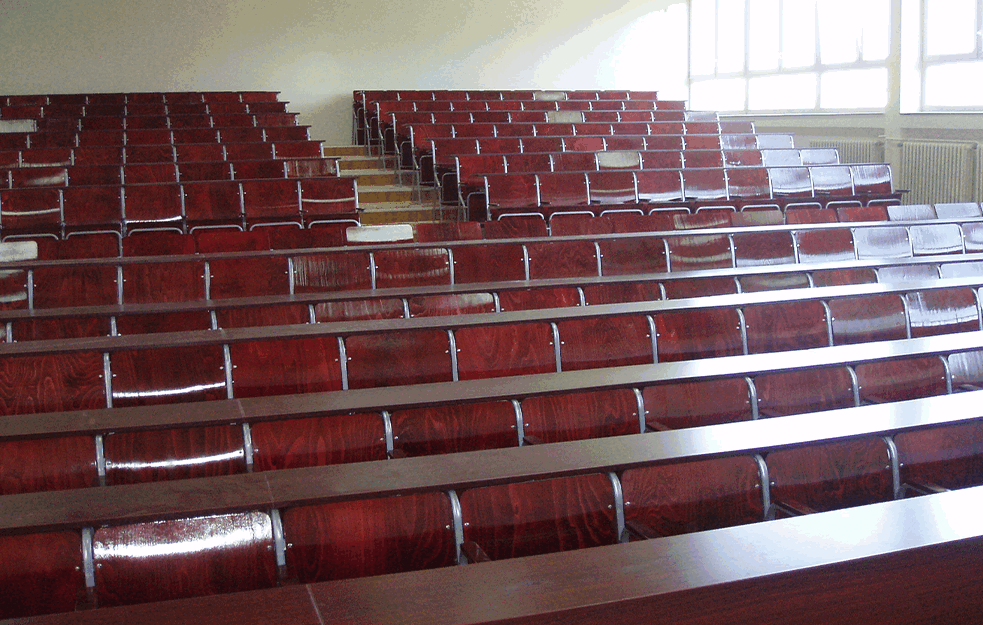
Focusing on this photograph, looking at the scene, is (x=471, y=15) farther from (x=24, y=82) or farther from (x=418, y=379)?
(x=418, y=379)

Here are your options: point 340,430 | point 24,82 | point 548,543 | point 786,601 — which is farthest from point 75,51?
point 786,601

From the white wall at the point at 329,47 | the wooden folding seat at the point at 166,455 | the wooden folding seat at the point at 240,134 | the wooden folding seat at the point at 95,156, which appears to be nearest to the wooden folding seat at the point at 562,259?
the wooden folding seat at the point at 166,455

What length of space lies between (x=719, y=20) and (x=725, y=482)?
5880 mm

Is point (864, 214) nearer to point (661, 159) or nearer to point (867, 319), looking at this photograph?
point (661, 159)

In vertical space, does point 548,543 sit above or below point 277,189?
below

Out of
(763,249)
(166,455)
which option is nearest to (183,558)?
(166,455)

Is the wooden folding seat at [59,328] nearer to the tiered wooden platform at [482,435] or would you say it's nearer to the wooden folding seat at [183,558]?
the tiered wooden platform at [482,435]

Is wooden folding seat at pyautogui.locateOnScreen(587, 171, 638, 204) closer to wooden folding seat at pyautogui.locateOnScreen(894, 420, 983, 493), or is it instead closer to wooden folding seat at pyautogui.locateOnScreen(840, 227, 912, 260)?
wooden folding seat at pyautogui.locateOnScreen(840, 227, 912, 260)

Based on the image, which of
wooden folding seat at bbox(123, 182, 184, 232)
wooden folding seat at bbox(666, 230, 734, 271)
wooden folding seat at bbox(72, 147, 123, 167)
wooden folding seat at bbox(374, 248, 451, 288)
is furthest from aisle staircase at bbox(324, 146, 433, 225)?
wooden folding seat at bbox(666, 230, 734, 271)

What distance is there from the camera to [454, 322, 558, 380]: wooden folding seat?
1.71 meters

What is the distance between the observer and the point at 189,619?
71 centimetres

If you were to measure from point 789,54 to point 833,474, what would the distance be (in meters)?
5.09

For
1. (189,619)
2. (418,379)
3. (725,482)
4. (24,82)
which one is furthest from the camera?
(24,82)

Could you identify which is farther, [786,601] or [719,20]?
[719,20]
